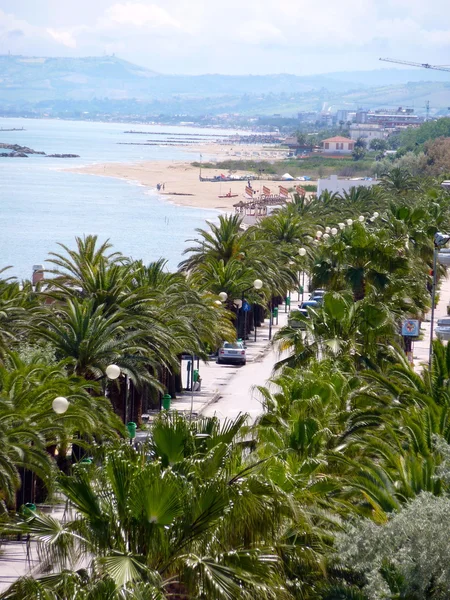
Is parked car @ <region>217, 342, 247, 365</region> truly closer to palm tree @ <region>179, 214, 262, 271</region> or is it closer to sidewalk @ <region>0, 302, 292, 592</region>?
sidewalk @ <region>0, 302, 292, 592</region>

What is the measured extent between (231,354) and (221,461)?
25.1 meters

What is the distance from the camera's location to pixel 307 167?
180 m

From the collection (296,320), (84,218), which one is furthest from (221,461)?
(84,218)

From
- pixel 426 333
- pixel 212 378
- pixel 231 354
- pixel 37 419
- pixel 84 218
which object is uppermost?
pixel 37 419

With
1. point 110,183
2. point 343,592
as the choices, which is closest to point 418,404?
point 343,592

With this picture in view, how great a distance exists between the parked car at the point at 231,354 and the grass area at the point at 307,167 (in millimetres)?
118220

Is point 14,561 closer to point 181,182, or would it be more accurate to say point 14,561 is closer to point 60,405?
point 60,405

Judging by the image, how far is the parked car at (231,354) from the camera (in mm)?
38312

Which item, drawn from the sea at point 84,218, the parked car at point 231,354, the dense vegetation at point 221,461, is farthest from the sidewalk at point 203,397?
the sea at point 84,218

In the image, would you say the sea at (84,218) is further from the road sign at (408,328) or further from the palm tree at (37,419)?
the palm tree at (37,419)

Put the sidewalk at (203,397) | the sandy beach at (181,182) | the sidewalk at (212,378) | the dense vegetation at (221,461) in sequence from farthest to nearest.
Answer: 1. the sandy beach at (181,182)
2. the sidewalk at (212,378)
3. the sidewalk at (203,397)
4. the dense vegetation at (221,461)

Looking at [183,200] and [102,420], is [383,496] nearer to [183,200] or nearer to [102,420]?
[102,420]

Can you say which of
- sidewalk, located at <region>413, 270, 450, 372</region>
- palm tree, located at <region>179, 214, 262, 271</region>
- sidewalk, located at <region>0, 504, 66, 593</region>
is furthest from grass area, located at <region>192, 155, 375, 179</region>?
sidewalk, located at <region>0, 504, 66, 593</region>

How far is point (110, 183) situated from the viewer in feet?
518
